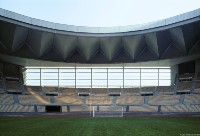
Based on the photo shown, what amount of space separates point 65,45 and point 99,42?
19.7 ft

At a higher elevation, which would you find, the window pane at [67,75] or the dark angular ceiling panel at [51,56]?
the dark angular ceiling panel at [51,56]

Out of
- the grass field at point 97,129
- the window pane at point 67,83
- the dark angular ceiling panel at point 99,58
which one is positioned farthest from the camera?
the window pane at point 67,83

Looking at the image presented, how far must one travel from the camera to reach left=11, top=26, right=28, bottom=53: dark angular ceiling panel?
4375cm

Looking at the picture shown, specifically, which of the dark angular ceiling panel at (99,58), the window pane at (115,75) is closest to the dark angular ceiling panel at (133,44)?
the dark angular ceiling panel at (99,58)

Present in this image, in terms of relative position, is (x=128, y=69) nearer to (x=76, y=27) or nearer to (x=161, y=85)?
(x=161, y=85)

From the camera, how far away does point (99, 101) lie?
2183 inches

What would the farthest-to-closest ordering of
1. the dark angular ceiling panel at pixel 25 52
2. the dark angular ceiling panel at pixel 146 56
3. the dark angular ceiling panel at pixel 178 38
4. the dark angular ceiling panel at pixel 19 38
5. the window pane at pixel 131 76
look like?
the window pane at pixel 131 76 < the dark angular ceiling panel at pixel 146 56 < the dark angular ceiling panel at pixel 25 52 < the dark angular ceiling panel at pixel 178 38 < the dark angular ceiling panel at pixel 19 38

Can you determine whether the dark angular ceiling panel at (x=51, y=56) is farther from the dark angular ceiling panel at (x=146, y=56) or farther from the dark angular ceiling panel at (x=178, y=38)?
the dark angular ceiling panel at (x=178, y=38)

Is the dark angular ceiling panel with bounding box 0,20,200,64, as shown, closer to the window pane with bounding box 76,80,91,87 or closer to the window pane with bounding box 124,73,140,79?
the window pane with bounding box 124,73,140,79

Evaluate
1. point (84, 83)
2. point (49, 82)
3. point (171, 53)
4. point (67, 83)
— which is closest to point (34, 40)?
point (49, 82)

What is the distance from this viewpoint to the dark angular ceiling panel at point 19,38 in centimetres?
4375

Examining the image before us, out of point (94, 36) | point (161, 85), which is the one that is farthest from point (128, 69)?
point (94, 36)

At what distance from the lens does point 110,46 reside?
5228 centimetres

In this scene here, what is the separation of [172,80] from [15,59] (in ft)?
103
